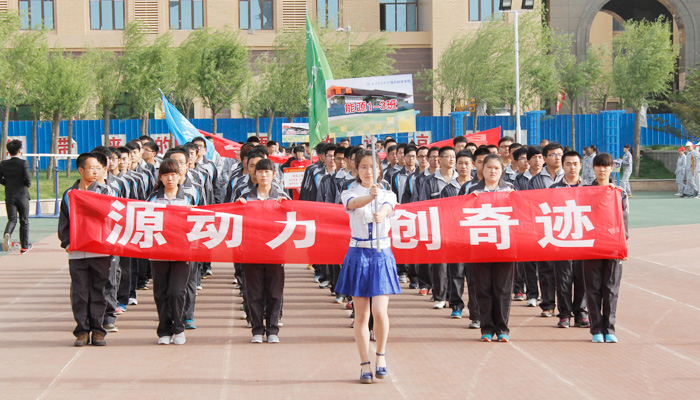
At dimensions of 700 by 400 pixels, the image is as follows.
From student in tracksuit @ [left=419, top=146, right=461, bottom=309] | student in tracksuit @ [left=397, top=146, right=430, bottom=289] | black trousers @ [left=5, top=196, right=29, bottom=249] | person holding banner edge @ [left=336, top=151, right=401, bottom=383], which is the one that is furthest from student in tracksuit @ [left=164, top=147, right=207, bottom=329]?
black trousers @ [left=5, top=196, right=29, bottom=249]

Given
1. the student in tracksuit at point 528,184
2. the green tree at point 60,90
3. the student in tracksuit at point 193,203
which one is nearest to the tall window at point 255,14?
the green tree at point 60,90

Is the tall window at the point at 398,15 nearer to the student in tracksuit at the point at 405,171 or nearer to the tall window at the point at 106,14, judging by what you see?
the tall window at the point at 106,14

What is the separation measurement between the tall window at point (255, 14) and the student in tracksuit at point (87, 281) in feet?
119

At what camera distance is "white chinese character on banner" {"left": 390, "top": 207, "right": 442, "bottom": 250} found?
9.18 metres

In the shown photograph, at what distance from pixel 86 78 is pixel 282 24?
42.6ft

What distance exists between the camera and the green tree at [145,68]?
3341cm

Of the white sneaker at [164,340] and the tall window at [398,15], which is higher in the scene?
the tall window at [398,15]

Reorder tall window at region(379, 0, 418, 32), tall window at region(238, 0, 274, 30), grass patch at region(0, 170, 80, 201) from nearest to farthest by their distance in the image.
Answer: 1. grass patch at region(0, 170, 80, 201)
2. tall window at region(238, 0, 274, 30)
3. tall window at region(379, 0, 418, 32)

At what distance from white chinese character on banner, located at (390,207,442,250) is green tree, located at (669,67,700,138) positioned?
2922cm

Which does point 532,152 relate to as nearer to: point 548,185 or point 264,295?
point 548,185

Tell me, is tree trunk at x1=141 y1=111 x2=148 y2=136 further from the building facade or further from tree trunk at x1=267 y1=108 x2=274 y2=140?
the building facade

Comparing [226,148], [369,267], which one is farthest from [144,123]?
[369,267]

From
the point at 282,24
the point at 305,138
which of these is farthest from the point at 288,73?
the point at 305,138

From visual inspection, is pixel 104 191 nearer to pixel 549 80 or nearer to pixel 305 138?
pixel 305 138
